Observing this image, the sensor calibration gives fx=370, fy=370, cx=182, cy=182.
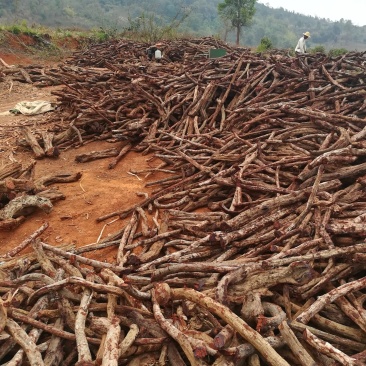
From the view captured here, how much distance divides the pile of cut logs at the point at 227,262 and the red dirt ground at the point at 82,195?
224mm

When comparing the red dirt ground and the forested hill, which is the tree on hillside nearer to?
the forested hill

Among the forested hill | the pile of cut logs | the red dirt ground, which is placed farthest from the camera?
the forested hill

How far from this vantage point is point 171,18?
151 feet

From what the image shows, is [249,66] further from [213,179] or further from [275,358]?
[275,358]

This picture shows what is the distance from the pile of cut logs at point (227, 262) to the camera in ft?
6.53

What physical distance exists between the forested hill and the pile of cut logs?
2560 centimetres

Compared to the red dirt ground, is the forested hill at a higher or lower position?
higher

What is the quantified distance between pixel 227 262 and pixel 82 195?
2536 mm

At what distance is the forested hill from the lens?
35.8 meters

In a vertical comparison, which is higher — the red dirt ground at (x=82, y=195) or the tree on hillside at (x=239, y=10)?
the tree on hillside at (x=239, y=10)

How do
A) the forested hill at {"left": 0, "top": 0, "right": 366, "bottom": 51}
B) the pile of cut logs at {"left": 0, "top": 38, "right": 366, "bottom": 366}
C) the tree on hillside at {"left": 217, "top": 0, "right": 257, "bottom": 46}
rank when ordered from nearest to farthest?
1. the pile of cut logs at {"left": 0, "top": 38, "right": 366, "bottom": 366}
2. the tree on hillside at {"left": 217, "top": 0, "right": 257, "bottom": 46}
3. the forested hill at {"left": 0, "top": 0, "right": 366, "bottom": 51}

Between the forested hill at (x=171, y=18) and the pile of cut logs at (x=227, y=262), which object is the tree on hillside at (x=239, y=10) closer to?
the forested hill at (x=171, y=18)

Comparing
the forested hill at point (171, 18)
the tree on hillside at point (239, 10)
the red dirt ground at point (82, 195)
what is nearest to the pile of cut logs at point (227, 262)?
the red dirt ground at point (82, 195)

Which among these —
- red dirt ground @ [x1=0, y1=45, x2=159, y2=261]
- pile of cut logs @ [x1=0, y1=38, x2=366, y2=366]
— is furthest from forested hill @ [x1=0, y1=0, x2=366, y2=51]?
pile of cut logs @ [x1=0, y1=38, x2=366, y2=366]
